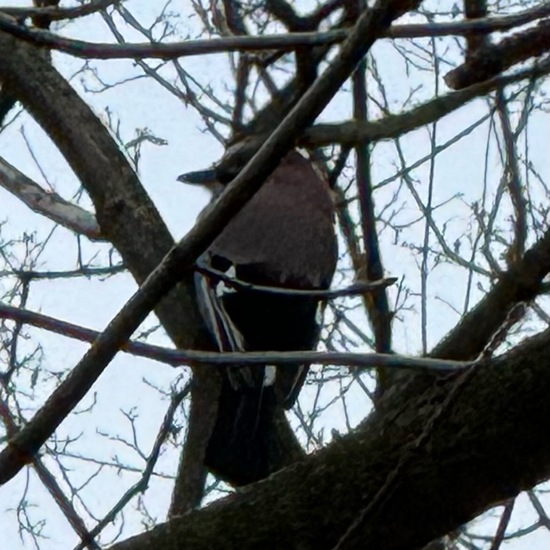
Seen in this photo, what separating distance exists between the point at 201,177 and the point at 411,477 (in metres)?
2.42

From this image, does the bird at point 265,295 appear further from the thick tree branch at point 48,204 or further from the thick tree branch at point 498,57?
the thick tree branch at point 498,57

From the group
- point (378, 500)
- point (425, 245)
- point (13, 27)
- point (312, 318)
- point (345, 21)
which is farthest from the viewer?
point (312, 318)

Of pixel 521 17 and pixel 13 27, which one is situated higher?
pixel 13 27

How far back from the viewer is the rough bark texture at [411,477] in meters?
2.17

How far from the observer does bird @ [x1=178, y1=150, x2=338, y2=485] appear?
10.9 ft

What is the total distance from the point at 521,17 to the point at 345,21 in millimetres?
636

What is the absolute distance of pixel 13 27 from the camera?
1904 millimetres

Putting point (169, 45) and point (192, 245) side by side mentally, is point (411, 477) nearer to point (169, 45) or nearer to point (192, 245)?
point (192, 245)

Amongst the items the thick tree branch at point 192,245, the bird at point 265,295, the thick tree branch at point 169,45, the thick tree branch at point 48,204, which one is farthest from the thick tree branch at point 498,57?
the thick tree branch at point 48,204

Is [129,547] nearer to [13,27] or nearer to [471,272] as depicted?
[13,27]

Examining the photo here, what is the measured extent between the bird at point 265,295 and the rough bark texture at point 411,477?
0.77 metres

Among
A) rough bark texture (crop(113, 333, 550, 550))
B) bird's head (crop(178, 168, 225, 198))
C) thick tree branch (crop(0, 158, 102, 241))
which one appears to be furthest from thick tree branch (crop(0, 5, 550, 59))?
bird's head (crop(178, 168, 225, 198))

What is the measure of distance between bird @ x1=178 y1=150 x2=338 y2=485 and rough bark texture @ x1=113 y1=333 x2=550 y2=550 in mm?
770

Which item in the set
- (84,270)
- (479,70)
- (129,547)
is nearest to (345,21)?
(479,70)
